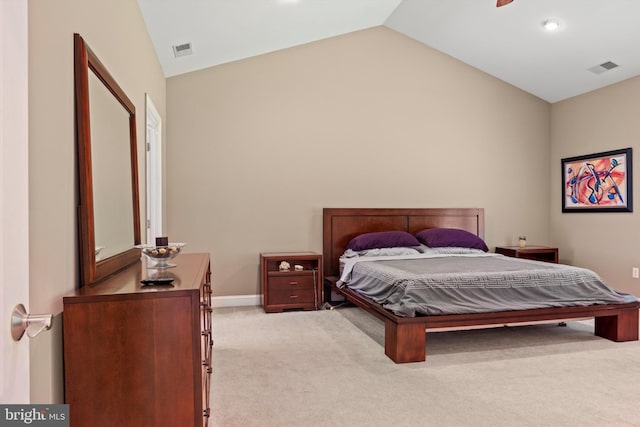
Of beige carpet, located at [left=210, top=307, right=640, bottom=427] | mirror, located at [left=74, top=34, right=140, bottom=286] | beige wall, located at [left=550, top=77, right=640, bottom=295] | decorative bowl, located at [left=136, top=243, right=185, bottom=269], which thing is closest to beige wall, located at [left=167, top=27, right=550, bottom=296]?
beige wall, located at [left=550, top=77, right=640, bottom=295]

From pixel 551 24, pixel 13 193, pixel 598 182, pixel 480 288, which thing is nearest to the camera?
pixel 13 193

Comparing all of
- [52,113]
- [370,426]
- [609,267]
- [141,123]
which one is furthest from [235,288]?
[609,267]

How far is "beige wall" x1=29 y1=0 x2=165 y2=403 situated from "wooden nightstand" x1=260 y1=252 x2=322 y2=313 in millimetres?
3194

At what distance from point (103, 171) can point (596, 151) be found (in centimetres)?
560

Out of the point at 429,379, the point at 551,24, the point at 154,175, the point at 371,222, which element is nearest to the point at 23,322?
the point at 429,379

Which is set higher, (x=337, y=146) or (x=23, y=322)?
(x=337, y=146)

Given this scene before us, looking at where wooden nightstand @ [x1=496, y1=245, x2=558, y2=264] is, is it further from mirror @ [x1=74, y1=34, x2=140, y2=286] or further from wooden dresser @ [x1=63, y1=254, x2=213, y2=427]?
wooden dresser @ [x1=63, y1=254, x2=213, y2=427]

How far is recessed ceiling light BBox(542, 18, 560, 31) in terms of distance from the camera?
4418mm

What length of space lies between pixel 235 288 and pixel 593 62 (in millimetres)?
4741

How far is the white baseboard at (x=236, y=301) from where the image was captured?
200 inches

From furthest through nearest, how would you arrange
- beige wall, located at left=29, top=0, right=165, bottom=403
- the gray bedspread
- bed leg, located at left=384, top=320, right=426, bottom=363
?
the gray bedspread < bed leg, located at left=384, top=320, right=426, bottom=363 < beige wall, located at left=29, top=0, right=165, bottom=403

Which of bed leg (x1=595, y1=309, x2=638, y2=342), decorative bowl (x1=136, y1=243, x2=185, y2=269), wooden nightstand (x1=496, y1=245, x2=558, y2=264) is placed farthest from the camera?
wooden nightstand (x1=496, y1=245, x2=558, y2=264)

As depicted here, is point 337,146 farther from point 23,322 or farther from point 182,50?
point 23,322

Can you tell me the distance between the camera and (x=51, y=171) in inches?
58.3
